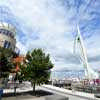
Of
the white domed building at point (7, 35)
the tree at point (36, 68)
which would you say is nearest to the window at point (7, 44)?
the white domed building at point (7, 35)

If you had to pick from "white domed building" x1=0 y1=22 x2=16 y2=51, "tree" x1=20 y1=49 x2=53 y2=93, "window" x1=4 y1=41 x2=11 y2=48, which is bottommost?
"tree" x1=20 y1=49 x2=53 y2=93

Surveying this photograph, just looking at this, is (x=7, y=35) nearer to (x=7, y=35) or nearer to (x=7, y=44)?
(x=7, y=35)

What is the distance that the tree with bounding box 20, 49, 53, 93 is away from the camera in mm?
12328

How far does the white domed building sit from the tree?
1727 centimetres

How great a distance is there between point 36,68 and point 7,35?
21.2m

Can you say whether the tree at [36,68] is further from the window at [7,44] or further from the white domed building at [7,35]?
the window at [7,44]

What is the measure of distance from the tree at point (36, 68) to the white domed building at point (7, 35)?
17.3 m

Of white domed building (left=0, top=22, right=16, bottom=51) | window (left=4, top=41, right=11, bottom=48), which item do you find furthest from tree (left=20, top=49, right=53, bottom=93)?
window (left=4, top=41, right=11, bottom=48)

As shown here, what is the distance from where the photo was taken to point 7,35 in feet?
96.5

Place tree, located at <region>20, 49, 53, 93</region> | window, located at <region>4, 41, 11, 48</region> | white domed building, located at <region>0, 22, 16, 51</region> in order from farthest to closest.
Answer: window, located at <region>4, 41, 11, 48</region>
white domed building, located at <region>0, 22, 16, 51</region>
tree, located at <region>20, 49, 53, 93</region>

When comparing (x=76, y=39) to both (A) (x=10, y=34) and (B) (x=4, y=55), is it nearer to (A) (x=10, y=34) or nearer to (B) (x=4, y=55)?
(A) (x=10, y=34)

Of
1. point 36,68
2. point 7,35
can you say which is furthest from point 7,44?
point 36,68

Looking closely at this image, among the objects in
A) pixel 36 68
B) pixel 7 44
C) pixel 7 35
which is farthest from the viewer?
pixel 7 35

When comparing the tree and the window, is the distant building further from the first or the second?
the tree
